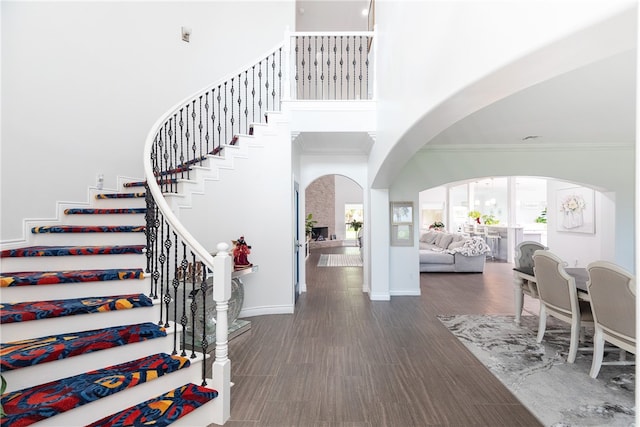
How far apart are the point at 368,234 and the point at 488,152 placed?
255cm

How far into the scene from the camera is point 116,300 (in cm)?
221

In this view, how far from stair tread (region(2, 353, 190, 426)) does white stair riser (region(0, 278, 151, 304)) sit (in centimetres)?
62

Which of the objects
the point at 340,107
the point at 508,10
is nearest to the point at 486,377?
the point at 508,10

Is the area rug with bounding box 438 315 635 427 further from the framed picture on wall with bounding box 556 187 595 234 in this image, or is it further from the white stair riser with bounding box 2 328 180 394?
the framed picture on wall with bounding box 556 187 595 234

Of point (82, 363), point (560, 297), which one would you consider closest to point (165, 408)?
point (82, 363)

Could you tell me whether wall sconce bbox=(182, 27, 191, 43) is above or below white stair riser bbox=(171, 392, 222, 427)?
above

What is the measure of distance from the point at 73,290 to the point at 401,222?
15.4ft

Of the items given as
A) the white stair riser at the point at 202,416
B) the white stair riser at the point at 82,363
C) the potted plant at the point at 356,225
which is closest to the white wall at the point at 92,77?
the white stair riser at the point at 82,363

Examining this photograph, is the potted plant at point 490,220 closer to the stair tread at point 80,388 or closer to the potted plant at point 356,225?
the potted plant at point 356,225

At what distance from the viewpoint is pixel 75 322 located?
6.75 ft

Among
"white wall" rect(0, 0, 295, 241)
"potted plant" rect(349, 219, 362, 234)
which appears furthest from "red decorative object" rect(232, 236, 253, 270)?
"potted plant" rect(349, 219, 362, 234)

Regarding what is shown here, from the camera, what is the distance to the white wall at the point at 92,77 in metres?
2.93

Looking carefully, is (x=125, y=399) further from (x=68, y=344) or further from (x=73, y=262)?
(x=73, y=262)

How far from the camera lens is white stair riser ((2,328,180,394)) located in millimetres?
1646
